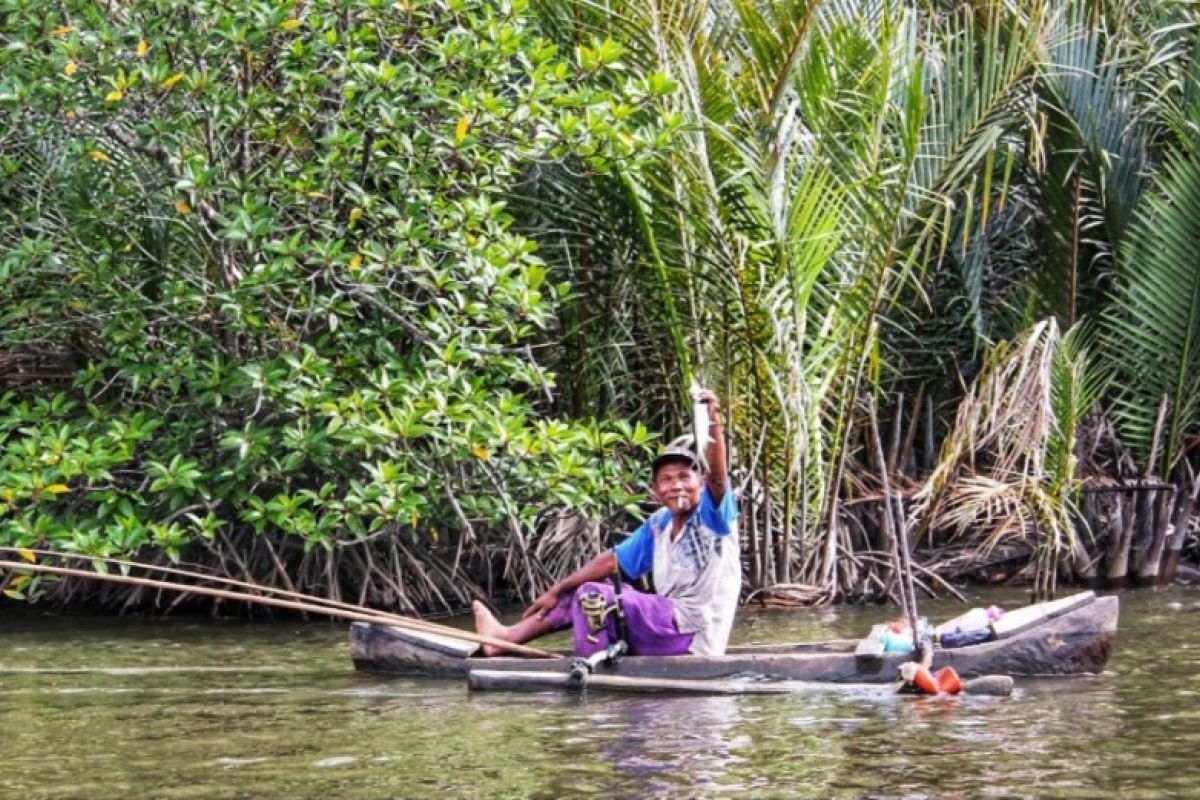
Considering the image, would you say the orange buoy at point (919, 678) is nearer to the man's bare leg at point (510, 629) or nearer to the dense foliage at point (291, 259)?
the man's bare leg at point (510, 629)

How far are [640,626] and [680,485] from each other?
67 centimetres

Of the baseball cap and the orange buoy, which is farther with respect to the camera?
the baseball cap

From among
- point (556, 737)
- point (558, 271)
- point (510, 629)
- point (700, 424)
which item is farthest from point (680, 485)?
point (558, 271)

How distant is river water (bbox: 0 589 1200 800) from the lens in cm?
630

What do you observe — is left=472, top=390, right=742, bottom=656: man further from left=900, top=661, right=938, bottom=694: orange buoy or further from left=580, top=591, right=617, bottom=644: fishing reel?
left=900, top=661, right=938, bottom=694: orange buoy

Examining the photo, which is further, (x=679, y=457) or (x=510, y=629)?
(x=510, y=629)

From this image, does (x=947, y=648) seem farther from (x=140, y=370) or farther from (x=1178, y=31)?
(x=1178, y=31)

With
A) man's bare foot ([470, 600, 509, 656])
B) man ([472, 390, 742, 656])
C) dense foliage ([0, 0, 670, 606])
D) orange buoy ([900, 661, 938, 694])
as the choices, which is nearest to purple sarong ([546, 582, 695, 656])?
man ([472, 390, 742, 656])

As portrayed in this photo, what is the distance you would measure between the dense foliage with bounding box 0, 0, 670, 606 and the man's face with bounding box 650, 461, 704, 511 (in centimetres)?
180

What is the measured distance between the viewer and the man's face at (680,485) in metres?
8.62

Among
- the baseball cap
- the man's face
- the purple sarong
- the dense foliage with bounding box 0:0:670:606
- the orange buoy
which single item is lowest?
the orange buoy

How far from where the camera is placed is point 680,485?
8.62m

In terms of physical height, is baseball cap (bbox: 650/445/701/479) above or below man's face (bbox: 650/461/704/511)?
above

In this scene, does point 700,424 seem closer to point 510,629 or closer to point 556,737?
point 556,737
